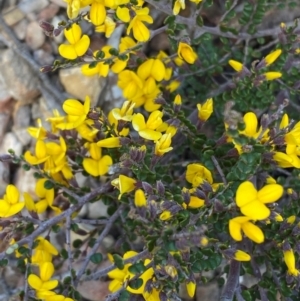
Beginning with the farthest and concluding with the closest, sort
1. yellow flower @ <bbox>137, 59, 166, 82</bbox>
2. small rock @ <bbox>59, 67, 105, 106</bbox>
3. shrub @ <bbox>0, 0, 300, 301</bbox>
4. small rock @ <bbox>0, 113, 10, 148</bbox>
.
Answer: small rock @ <bbox>0, 113, 10, 148</bbox>
small rock @ <bbox>59, 67, 105, 106</bbox>
yellow flower @ <bbox>137, 59, 166, 82</bbox>
shrub @ <bbox>0, 0, 300, 301</bbox>

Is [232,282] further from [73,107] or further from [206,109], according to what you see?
[73,107]

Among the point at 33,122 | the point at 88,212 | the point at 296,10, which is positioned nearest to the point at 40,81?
the point at 33,122

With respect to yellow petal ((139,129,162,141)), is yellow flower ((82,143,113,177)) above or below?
below

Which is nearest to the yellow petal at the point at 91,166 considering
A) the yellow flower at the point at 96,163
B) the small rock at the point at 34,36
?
the yellow flower at the point at 96,163

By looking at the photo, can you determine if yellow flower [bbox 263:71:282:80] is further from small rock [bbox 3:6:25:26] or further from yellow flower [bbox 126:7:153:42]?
small rock [bbox 3:6:25:26]

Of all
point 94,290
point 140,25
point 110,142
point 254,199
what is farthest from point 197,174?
point 94,290

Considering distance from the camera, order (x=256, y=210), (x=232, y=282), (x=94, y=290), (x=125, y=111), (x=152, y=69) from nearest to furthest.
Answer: (x=256, y=210) → (x=125, y=111) → (x=232, y=282) → (x=152, y=69) → (x=94, y=290)

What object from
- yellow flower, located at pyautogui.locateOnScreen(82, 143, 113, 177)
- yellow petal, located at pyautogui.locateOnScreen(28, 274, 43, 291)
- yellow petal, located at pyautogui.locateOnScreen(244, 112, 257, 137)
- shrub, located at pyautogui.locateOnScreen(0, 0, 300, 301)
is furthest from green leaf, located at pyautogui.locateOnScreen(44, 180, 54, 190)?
yellow petal, located at pyautogui.locateOnScreen(244, 112, 257, 137)
